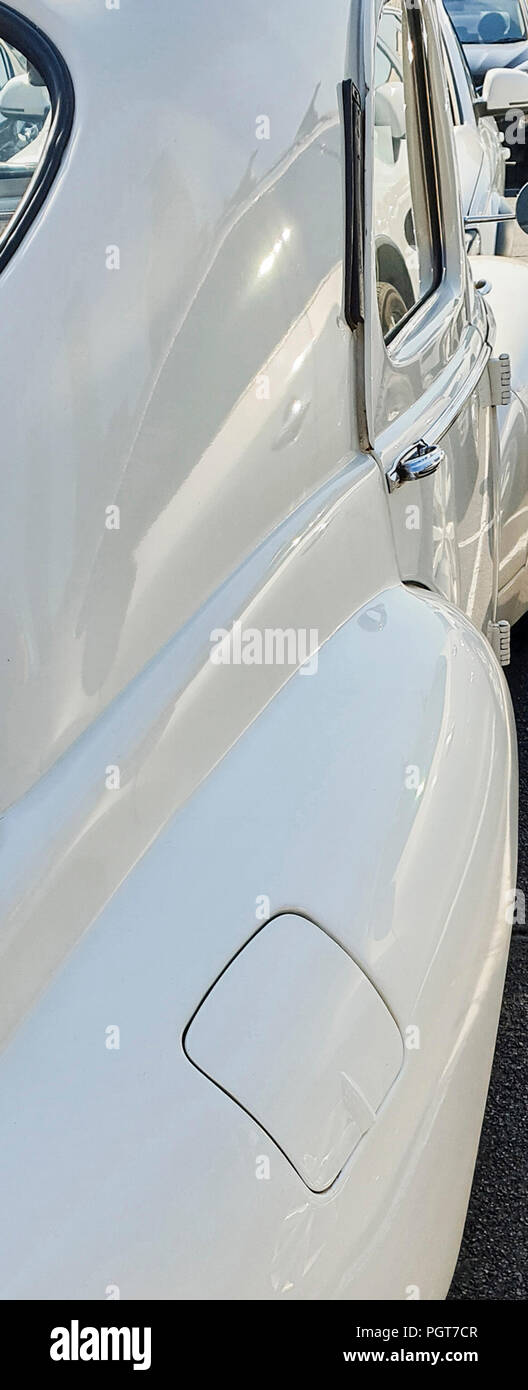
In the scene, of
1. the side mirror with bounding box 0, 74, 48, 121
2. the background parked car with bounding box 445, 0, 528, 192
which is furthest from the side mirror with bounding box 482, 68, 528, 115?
the background parked car with bounding box 445, 0, 528, 192

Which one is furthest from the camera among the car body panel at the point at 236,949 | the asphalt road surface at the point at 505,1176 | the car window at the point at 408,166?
the car window at the point at 408,166

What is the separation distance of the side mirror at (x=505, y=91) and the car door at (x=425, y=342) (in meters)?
2.14

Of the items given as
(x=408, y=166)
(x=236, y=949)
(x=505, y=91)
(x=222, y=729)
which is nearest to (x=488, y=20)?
(x=505, y=91)

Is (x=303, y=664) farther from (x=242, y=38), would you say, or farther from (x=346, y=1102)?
(x=242, y=38)

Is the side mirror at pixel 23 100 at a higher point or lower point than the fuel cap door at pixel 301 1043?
higher

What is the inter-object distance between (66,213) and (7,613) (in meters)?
0.38

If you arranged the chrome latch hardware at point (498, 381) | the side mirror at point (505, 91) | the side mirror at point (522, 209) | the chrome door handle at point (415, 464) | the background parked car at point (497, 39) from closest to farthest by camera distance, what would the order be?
Answer: 1. the chrome door handle at point (415, 464)
2. the chrome latch hardware at point (498, 381)
3. the side mirror at point (522, 209)
4. the side mirror at point (505, 91)
5. the background parked car at point (497, 39)

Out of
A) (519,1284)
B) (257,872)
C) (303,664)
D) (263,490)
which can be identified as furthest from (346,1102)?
(519,1284)

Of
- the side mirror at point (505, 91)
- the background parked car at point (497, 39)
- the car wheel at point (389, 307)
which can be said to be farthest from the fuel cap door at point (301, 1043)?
the background parked car at point (497, 39)

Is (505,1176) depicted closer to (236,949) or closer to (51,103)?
(236,949)

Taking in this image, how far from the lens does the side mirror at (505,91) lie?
4438 mm

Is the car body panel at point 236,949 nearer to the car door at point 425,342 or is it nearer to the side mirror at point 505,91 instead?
the car door at point 425,342

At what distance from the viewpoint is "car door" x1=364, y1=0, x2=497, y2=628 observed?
5.85 ft

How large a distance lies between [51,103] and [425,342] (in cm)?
96
